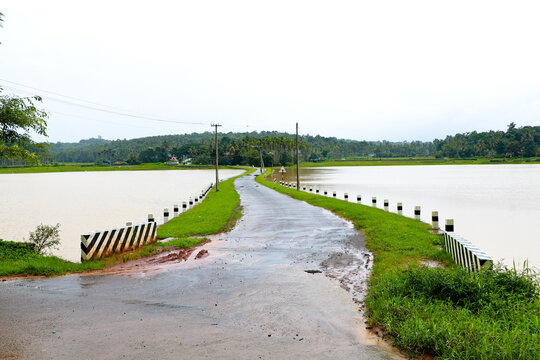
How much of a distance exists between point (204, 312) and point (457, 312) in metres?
4.32

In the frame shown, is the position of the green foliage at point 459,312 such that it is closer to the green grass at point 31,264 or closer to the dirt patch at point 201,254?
the dirt patch at point 201,254

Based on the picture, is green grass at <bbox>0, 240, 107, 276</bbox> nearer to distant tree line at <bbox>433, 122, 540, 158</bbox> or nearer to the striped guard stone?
the striped guard stone

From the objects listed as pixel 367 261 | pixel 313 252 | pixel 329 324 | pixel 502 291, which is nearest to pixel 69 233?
pixel 313 252

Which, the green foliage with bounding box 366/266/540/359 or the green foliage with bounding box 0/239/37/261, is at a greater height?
the green foliage with bounding box 366/266/540/359

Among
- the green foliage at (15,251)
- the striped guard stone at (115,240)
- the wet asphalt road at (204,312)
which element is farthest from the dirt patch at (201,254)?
the green foliage at (15,251)

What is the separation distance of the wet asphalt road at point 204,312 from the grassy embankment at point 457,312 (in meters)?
0.48

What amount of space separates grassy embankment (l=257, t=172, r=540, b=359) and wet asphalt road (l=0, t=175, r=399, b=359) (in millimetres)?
478

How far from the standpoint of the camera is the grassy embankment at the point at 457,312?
4852 mm

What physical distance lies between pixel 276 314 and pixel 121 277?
4.74 meters

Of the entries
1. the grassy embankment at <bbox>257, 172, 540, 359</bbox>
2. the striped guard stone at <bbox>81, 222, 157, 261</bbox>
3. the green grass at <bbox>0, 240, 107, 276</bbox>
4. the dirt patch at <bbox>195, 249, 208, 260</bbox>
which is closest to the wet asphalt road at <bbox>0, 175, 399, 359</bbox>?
the dirt patch at <bbox>195, 249, 208, 260</bbox>

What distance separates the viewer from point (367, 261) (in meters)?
10.6

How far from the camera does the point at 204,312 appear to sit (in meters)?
6.98

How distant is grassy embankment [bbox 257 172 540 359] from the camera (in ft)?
15.9

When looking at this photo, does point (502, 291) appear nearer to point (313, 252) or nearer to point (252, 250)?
point (313, 252)
